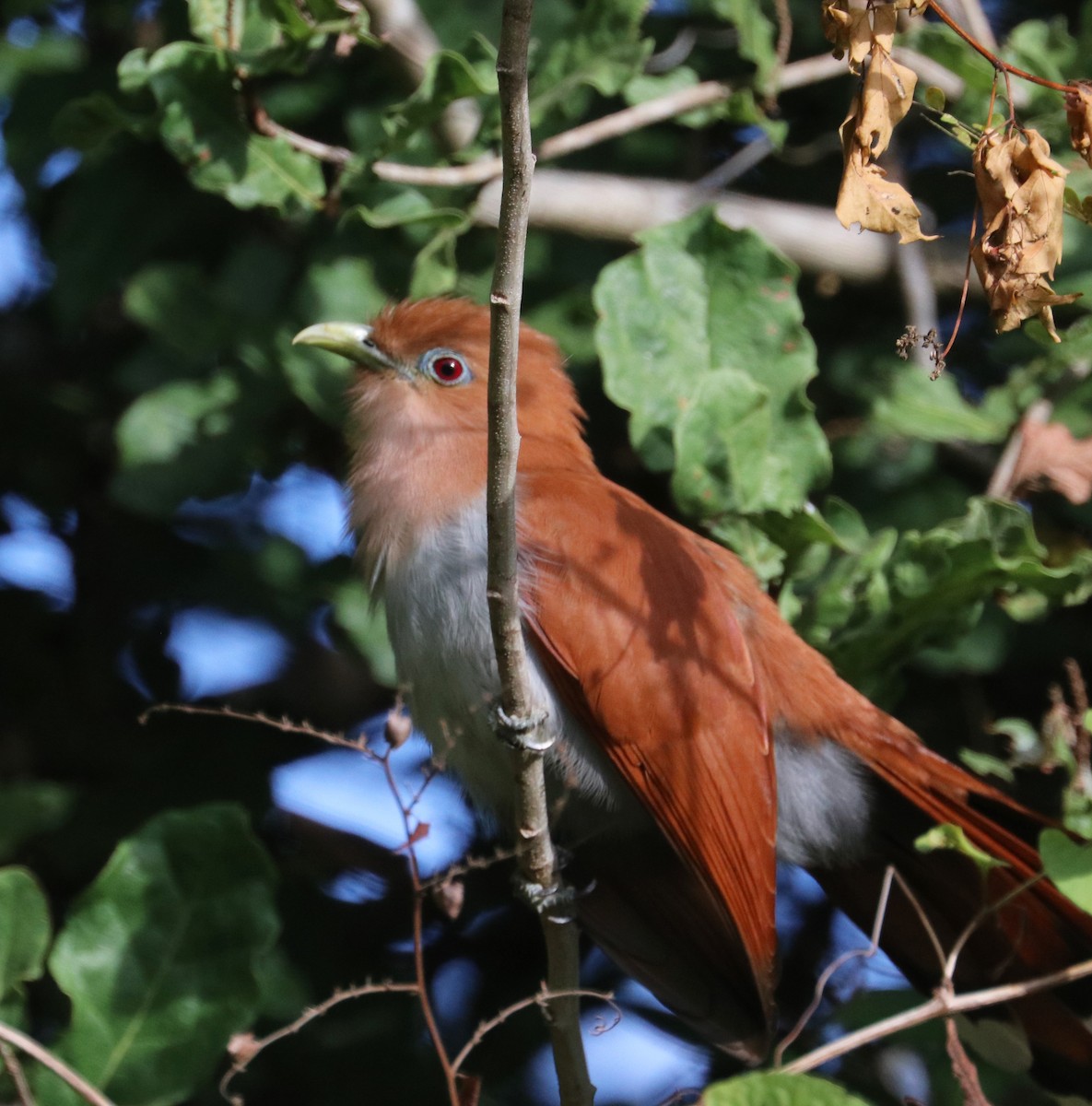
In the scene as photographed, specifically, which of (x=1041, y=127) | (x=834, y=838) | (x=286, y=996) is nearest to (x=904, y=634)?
(x=834, y=838)

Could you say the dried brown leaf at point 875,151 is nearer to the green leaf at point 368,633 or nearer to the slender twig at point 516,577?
the slender twig at point 516,577

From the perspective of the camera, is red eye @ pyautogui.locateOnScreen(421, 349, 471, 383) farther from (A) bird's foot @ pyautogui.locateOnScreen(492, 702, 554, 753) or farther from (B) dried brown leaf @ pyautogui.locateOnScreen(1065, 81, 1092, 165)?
(B) dried brown leaf @ pyautogui.locateOnScreen(1065, 81, 1092, 165)

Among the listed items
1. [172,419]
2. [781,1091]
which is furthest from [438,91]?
[781,1091]

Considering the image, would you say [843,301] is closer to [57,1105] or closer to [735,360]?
[735,360]

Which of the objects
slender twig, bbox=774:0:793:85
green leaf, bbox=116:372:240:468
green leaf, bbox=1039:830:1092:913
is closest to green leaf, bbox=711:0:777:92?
slender twig, bbox=774:0:793:85

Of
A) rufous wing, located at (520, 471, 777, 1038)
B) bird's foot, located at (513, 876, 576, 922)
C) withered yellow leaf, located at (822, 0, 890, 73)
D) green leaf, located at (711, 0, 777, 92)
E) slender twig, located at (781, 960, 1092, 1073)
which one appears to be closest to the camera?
withered yellow leaf, located at (822, 0, 890, 73)

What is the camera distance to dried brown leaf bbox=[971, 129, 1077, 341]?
2031mm

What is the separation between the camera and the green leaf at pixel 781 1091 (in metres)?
2.07

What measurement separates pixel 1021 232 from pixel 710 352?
71.4 inches

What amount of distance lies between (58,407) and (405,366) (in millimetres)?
1519

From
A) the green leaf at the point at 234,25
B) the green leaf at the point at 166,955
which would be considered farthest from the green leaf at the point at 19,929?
the green leaf at the point at 234,25

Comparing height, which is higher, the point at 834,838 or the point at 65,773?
the point at 834,838

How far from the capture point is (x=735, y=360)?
3.79 metres

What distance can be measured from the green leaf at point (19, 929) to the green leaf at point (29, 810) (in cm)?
87
